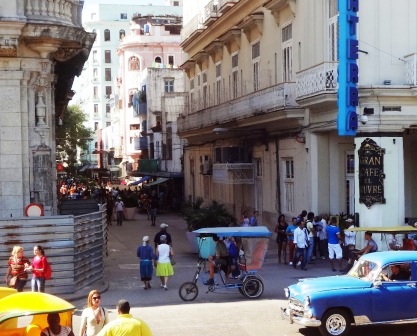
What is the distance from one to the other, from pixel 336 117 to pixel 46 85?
9.17m

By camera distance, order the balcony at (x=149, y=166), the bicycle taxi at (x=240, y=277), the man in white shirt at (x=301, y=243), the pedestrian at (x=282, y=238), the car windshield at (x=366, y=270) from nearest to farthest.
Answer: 1. the car windshield at (x=366, y=270)
2. the bicycle taxi at (x=240, y=277)
3. the man in white shirt at (x=301, y=243)
4. the pedestrian at (x=282, y=238)
5. the balcony at (x=149, y=166)

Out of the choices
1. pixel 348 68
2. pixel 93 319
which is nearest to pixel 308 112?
pixel 348 68

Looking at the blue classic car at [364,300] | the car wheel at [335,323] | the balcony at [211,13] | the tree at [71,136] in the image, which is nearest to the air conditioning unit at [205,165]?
the balcony at [211,13]

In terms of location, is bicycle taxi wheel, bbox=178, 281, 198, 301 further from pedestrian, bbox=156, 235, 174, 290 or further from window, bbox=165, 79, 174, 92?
window, bbox=165, 79, 174, 92

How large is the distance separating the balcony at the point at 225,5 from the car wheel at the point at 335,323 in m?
23.1

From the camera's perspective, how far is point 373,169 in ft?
82.7

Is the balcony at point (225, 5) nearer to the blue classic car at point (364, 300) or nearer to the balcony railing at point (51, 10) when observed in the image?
the balcony railing at point (51, 10)

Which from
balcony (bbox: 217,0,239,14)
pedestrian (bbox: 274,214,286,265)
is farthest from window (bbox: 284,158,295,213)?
balcony (bbox: 217,0,239,14)

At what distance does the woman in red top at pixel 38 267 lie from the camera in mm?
17750

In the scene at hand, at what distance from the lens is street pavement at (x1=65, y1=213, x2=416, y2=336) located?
52.3ft

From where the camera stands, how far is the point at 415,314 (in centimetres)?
1467

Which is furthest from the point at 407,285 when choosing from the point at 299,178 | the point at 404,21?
the point at 299,178

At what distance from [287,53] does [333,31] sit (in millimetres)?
4128

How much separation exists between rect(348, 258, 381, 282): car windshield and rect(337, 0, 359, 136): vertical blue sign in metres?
9.32
